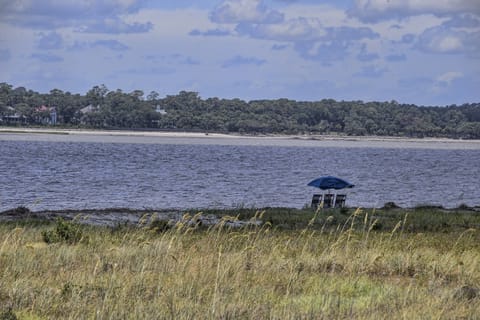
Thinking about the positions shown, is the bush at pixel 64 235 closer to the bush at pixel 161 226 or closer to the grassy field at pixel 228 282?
the grassy field at pixel 228 282

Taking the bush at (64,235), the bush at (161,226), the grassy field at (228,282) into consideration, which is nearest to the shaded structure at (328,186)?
the bush at (161,226)

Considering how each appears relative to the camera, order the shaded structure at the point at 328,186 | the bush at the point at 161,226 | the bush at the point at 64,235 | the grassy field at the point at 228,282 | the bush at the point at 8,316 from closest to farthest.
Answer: the bush at the point at 8,316 → the grassy field at the point at 228,282 → the bush at the point at 64,235 → the bush at the point at 161,226 → the shaded structure at the point at 328,186

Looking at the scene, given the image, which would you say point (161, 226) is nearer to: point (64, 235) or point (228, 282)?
point (64, 235)

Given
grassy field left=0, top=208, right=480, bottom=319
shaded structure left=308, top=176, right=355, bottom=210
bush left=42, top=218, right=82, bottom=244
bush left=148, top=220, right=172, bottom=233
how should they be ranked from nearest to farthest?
grassy field left=0, top=208, right=480, bottom=319 → bush left=42, top=218, right=82, bottom=244 → bush left=148, top=220, right=172, bottom=233 → shaded structure left=308, top=176, right=355, bottom=210

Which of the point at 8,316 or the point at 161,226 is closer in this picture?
the point at 8,316

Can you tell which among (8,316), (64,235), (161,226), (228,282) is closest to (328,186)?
(161,226)

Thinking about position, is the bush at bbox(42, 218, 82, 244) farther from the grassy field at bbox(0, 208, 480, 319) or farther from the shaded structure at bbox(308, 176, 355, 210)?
the shaded structure at bbox(308, 176, 355, 210)

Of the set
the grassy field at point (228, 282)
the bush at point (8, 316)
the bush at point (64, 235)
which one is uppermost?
the bush at point (8, 316)

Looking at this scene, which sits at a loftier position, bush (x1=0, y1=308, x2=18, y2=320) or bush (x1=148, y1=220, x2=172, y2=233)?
bush (x1=0, y1=308, x2=18, y2=320)

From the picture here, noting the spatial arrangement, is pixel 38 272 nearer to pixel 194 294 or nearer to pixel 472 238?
pixel 194 294

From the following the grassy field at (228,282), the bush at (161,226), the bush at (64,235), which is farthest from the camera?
the bush at (161,226)

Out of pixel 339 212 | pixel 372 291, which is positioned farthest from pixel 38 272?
pixel 339 212

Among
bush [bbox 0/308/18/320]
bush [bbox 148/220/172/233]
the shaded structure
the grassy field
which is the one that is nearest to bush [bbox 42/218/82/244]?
the grassy field

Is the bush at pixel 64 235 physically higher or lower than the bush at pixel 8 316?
lower
